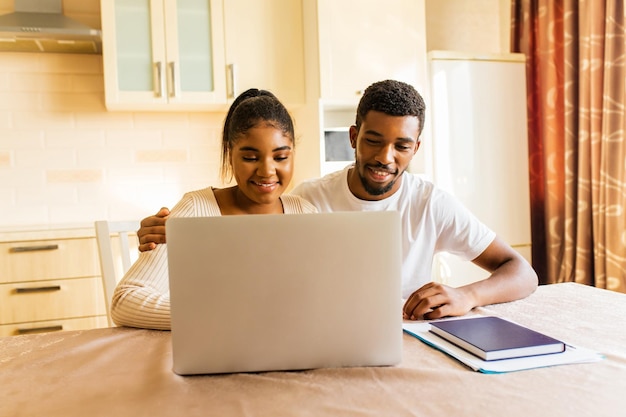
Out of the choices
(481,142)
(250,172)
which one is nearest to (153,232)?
(250,172)

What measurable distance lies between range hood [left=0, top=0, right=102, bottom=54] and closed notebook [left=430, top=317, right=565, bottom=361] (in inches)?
91.0

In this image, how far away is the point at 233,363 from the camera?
752 millimetres

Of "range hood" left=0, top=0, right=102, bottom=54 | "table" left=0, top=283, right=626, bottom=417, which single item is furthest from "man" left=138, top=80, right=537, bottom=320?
"range hood" left=0, top=0, right=102, bottom=54

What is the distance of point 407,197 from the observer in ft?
5.16

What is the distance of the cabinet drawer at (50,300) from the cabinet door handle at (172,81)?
0.97m

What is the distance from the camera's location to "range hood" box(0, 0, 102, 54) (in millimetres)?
2498

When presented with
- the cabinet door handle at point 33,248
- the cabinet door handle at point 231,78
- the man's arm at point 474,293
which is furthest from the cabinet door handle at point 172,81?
the man's arm at point 474,293

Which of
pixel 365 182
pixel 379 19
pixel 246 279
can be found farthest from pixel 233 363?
pixel 379 19

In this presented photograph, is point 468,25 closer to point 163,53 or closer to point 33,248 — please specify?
point 163,53

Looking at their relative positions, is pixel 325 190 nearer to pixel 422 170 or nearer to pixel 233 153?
pixel 233 153

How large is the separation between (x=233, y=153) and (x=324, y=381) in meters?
0.68

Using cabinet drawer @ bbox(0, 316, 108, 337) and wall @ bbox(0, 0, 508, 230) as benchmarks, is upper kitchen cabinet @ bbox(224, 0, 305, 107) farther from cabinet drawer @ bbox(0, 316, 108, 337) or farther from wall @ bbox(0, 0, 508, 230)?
cabinet drawer @ bbox(0, 316, 108, 337)

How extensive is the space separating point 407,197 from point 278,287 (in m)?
0.91

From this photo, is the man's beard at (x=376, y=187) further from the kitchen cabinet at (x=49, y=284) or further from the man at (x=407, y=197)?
the kitchen cabinet at (x=49, y=284)
